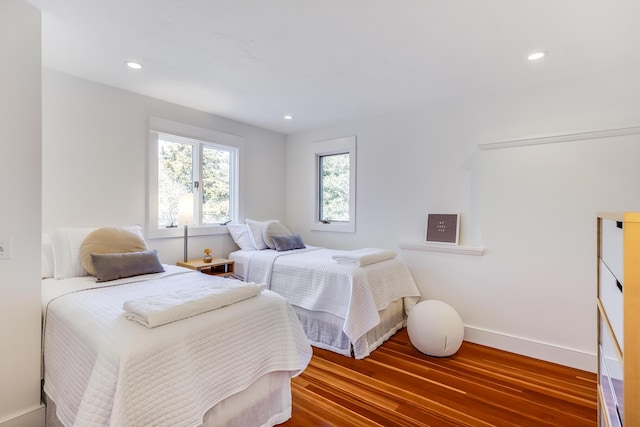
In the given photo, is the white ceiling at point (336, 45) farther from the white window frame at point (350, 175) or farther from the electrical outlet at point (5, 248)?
the electrical outlet at point (5, 248)

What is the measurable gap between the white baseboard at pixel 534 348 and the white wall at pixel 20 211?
3379mm

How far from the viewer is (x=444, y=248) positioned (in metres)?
3.18

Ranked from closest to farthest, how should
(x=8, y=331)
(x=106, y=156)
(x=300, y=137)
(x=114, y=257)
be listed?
(x=8, y=331), (x=114, y=257), (x=106, y=156), (x=300, y=137)

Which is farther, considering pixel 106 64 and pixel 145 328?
pixel 106 64

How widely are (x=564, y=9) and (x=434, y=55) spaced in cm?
75

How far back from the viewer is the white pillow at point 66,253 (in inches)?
91.1

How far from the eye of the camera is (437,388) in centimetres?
224

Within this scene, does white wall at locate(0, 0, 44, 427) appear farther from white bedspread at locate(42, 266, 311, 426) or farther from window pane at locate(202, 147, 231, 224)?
window pane at locate(202, 147, 231, 224)

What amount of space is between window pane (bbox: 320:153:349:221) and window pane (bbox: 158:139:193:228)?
5.77ft

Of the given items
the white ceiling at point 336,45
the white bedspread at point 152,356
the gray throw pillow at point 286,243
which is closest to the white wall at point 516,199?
the white ceiling at point 336,45

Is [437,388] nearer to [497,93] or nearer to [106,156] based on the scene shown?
[497,93]

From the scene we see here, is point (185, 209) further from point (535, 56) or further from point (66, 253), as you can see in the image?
point (535, 56)

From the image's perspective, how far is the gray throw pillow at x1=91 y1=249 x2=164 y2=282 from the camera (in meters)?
2.24

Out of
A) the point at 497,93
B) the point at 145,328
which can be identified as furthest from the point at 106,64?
the point at 497,93
